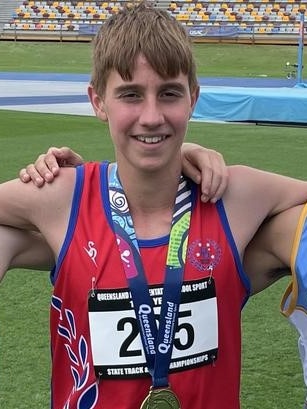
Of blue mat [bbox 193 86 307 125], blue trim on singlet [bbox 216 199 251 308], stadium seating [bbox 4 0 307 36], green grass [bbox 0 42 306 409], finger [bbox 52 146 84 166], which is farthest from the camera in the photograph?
stadium seating [bbox 4 0 307 36]

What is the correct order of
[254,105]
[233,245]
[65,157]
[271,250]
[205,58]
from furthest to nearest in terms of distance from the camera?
[205,58], [254,105], [65,157], [271,250], [233,245]

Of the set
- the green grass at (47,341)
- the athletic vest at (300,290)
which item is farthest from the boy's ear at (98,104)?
the green grass at (47,341)

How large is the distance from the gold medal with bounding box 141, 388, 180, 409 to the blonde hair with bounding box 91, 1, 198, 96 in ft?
2.51

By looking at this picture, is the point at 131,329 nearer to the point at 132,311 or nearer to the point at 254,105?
the point at 132,311

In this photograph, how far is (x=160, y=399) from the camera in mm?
1986

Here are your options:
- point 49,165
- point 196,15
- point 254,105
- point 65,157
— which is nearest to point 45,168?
point 49,165

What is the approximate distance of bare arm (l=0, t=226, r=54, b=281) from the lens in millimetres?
2188

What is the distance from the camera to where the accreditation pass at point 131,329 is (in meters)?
2.04

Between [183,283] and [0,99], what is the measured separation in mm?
18660

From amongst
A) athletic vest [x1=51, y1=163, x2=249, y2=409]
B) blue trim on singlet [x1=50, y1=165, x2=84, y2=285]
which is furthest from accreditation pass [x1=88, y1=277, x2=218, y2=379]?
blue trim on singlet [x1=50, y1=165, x2=84, y2=285]

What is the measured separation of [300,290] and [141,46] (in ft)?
2.35

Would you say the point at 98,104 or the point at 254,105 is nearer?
the point at 98,104

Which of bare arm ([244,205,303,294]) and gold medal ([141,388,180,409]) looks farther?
bare arm ([244,205,303,294])

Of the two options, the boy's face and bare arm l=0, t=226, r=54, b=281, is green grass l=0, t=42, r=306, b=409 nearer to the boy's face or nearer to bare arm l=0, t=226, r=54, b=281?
bare arm l=0, t=226, r=54, b=281
